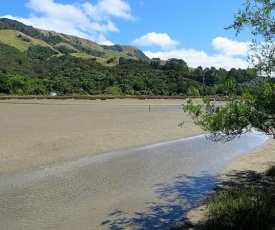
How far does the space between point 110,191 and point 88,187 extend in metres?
0.88

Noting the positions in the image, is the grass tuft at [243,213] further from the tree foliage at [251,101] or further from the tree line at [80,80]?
the tree line at [80,80]

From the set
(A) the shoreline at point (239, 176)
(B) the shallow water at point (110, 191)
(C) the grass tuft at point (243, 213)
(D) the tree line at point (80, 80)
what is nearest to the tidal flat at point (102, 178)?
(B) the shallow water at point (110, 191)

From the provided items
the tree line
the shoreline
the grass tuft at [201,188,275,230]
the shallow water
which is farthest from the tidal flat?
the tree line

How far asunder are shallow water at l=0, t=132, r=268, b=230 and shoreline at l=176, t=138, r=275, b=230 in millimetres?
341

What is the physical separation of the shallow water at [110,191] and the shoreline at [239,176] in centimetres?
34

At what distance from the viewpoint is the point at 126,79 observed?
125688 mm

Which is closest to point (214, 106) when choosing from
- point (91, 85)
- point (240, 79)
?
point (240, 79)

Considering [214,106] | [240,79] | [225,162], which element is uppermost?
[240,79]

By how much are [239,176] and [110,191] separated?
4996 millimetres

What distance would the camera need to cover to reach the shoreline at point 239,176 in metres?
8.86

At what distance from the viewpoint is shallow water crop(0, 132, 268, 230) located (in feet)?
30.2

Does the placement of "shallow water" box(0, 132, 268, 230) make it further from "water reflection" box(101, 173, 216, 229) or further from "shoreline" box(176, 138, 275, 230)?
"shoreline" box(176, 138, 275, 230)

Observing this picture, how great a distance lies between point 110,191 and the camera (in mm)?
→ 11914

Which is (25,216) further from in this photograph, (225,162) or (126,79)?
(126,79)
